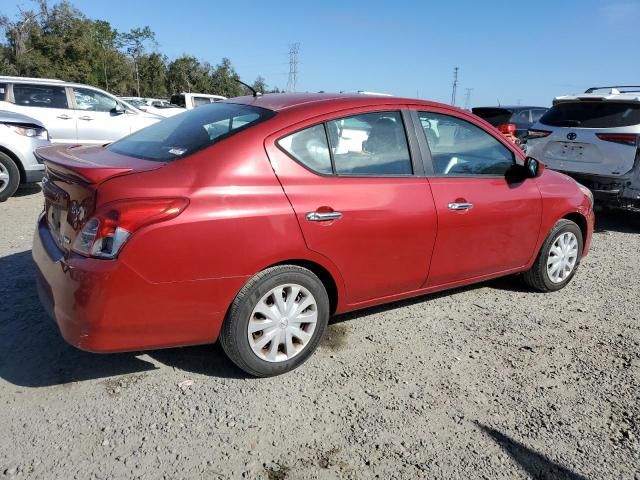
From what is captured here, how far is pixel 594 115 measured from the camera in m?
7.05

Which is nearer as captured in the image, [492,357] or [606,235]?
[492,357]

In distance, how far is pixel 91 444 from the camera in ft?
8.29

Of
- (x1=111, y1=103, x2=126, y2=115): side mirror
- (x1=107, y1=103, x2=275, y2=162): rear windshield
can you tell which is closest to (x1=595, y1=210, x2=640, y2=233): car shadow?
(x1=107, y1=103, x2=275, y2=162): rear windshield

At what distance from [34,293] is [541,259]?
4154 millimetres

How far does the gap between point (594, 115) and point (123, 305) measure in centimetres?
671

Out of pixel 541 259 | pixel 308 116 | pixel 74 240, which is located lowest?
pixel 541 259

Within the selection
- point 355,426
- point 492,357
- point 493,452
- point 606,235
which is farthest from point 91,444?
point 606,235

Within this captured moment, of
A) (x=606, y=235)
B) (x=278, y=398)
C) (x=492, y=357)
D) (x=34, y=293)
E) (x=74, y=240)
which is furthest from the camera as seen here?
(x=606, y=235)

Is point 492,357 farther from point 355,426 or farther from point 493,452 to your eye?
point 355,426

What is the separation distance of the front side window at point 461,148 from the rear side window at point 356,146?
267 millimetres

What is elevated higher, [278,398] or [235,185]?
[235,185]

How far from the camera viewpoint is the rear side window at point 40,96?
9.26 meters

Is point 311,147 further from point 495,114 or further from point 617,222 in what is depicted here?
point 495,114

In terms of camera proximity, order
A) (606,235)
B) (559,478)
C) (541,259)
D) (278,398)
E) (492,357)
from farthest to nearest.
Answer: (606,235) → (541,259) → (492,357) → (278,398) → (559,478)
